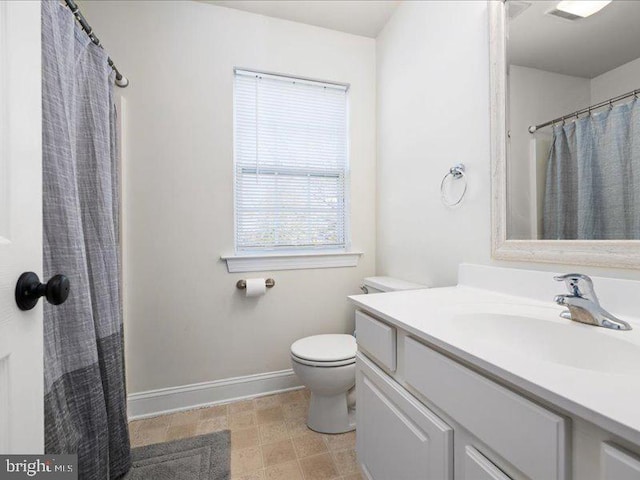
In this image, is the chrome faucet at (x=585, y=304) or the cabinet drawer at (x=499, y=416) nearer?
the cabinet drawer at (x=499, y=416)

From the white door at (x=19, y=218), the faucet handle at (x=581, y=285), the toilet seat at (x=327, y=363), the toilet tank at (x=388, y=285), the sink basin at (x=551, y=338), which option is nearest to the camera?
the white door at (x=19, y=218)

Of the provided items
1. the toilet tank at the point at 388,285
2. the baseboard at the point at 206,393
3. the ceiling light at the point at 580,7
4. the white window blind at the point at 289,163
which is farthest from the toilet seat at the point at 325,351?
the ceiling light at the point at 580,7

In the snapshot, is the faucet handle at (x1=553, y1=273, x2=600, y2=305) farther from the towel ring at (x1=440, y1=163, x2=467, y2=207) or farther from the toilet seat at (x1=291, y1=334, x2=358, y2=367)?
the toilet seat at (x1=291, y1=334, x2=358, y2=367)

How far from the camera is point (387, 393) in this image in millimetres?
913

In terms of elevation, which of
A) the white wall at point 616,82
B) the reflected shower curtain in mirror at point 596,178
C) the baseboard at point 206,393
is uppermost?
the white wall at point 616,82

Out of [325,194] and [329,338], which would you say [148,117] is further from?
[329,338]

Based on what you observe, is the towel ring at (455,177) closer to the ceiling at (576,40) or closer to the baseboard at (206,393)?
the ceiling at (576,40)

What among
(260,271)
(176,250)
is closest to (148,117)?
(176,250)

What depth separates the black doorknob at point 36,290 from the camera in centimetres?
52

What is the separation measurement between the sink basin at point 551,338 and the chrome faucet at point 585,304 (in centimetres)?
2

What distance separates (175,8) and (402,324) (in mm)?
2151

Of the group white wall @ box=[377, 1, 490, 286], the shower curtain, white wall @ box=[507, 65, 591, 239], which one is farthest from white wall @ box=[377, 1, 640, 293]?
the shower curtain

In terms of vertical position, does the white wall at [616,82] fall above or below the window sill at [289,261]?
above

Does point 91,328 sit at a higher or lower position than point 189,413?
higher
